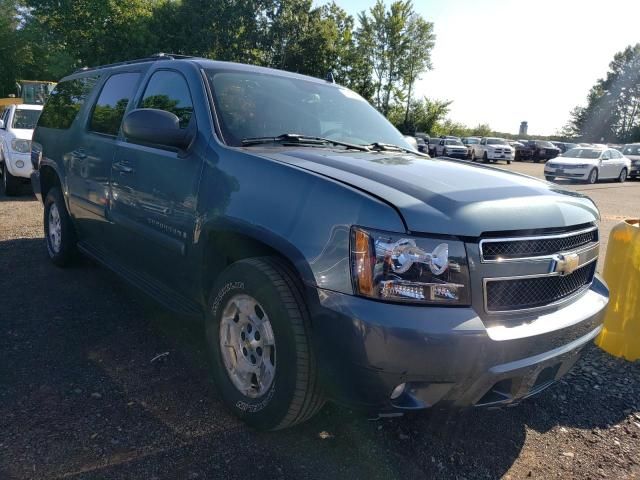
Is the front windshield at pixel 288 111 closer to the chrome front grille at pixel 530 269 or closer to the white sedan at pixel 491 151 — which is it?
the chrome front grille at pixel 530 269

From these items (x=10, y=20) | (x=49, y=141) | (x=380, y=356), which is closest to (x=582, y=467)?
(x=380, y=356)

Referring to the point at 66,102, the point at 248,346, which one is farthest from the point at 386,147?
the point at 66,102

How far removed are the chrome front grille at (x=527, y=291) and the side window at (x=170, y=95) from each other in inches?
81.4

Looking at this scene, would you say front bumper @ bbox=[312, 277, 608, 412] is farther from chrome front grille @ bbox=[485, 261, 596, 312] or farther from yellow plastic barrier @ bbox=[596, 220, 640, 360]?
yellow plastic barrier @ bbox=[596, 220, 640, 360]

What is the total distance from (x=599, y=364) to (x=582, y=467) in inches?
56.3

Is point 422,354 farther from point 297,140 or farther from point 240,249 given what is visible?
point 297,140

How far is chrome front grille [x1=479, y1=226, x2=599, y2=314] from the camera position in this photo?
214 cm

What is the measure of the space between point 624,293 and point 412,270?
2.59 m

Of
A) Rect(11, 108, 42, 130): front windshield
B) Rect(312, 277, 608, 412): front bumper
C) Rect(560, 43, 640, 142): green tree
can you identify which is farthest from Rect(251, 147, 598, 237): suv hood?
Rect(560, 43, 640, 142): green tree

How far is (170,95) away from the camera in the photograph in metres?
3.49

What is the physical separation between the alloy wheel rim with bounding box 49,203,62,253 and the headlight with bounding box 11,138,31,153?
5.04 meters

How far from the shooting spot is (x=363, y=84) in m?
38.7

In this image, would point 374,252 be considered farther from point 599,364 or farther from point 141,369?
point 599,364

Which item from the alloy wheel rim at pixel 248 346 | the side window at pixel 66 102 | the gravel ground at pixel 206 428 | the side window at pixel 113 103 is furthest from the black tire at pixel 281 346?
the side window at pixel 66 102
